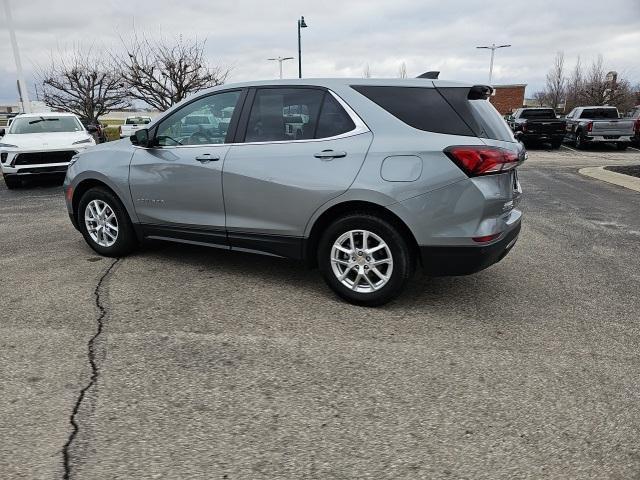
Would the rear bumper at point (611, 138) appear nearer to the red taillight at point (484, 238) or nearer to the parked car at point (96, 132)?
the parked car at point (96, 132)

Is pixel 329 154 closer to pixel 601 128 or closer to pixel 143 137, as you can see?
pixel 143 137

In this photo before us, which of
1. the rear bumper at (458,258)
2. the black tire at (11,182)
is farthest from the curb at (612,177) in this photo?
the black tire at (11,182)

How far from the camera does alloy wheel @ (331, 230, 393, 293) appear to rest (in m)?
4.04

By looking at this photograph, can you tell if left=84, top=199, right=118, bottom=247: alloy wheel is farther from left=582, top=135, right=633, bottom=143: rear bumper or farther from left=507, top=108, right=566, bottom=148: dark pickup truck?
left=582, top=135, right=633, bottom=143: rear bumper

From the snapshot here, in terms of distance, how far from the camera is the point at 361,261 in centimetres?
410

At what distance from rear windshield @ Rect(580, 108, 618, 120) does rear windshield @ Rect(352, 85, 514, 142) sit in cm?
2042

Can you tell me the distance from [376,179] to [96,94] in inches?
1211

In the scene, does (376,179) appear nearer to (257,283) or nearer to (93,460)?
(257,283)

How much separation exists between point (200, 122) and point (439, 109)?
216 cm

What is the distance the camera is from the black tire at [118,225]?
210 inches

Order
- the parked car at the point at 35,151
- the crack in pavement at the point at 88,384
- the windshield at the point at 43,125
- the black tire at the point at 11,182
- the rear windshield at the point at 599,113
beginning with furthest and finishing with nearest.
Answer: the rear windshield at the point at 599,113 < the windshield at the point at 43,125 < the black tire at the point at 11,182 < the parked car at the point at 35,151 < the crack in pavement at the point at 88,384

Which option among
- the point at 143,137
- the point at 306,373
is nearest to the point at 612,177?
the point at 143,137

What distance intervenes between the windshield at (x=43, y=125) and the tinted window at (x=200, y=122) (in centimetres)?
836

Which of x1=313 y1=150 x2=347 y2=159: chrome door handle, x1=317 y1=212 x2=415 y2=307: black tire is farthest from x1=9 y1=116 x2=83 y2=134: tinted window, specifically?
x1=317 y1=212 x2=415 y2=307: black tire
